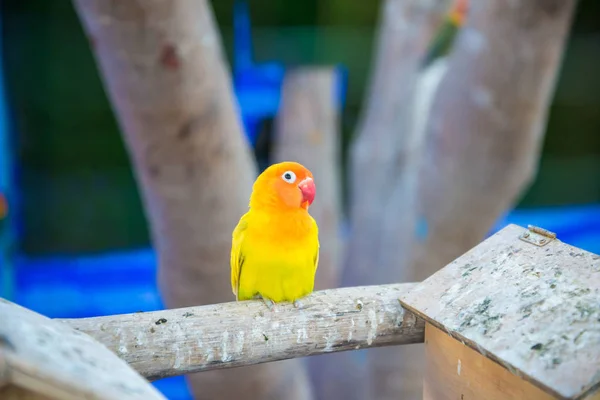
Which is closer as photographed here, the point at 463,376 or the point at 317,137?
the point at 463,376

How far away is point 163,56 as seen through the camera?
97 centimetres

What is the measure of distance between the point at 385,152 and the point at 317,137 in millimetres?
248

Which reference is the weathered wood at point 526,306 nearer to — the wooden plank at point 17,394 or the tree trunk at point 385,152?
the wooden plank at point 17,394

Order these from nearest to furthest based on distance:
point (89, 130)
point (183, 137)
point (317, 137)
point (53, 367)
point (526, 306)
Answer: point (53, 367) < point (526, 306) < point (183, 137) < point (317, 137) < point (89, 130)

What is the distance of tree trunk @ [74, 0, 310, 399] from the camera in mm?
954

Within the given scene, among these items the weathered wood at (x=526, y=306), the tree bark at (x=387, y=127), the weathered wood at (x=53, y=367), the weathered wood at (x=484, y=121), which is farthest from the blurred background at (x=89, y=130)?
the weathered wood at (x=53, y=367)

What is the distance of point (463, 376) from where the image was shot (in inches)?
27.8

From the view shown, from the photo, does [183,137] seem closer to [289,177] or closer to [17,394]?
[289,177]

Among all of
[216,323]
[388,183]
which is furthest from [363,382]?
[216,323]

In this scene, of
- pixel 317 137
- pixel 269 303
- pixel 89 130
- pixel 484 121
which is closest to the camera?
pixel 269 303

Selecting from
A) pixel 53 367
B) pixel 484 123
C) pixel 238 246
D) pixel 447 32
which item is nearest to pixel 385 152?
pixel 447 32

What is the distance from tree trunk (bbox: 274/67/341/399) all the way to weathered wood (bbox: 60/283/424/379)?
1.20m

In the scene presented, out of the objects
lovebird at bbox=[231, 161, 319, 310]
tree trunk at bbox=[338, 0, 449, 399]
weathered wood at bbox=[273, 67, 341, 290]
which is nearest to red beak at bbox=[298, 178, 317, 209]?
lovebird at bbox=[231, 161, 319, 310]

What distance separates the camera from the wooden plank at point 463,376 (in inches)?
24.9
